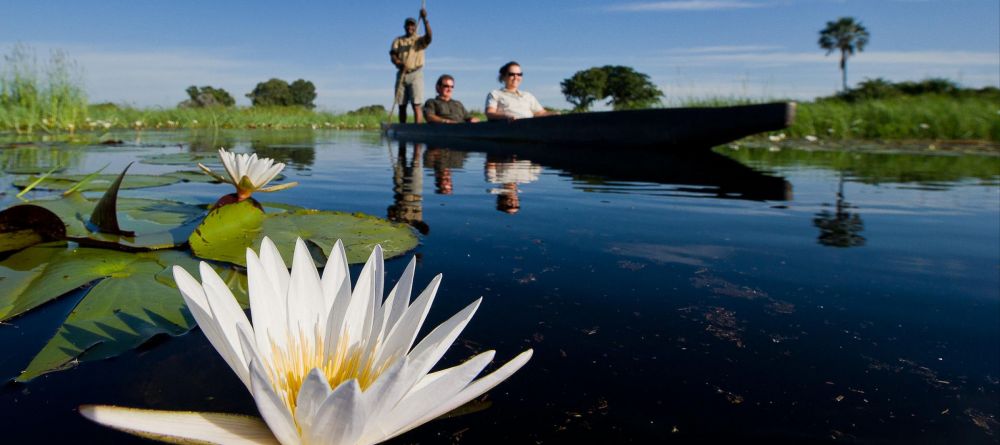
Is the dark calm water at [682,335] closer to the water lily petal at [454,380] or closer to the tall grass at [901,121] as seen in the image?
the water lily petal at [454,380]

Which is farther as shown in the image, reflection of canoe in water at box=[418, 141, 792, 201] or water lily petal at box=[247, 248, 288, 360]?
reflection of canoe in water at box=[418, 141, 792, 201]

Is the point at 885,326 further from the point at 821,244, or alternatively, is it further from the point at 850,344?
the point at 821,244

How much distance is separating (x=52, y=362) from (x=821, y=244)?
1941 mm

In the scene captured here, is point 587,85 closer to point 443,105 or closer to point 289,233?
point 443,105

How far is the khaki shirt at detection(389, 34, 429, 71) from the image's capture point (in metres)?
10.6

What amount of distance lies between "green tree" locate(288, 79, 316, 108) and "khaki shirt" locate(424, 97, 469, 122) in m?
57.1

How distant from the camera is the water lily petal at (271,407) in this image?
0.41m

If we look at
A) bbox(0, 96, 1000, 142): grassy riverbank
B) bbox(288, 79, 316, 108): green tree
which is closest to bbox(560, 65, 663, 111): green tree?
bbox(288, 79, 316, 108): green tree

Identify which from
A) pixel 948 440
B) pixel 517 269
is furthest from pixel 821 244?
pixel 948 440

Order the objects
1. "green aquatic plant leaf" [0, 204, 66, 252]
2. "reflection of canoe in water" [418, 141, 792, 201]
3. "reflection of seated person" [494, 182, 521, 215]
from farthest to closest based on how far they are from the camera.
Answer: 1. "reflection of canoe in water" [418, 141, 792, 201]
2. "reflection of seated person" [494, 182, 521, 215]
3. "green aquatic plant leaf" [0, 204, 66, 252]

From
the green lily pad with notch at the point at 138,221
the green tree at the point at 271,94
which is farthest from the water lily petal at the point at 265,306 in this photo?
the green tree at the point at 271,94

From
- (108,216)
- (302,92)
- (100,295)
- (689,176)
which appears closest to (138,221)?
(108,216)

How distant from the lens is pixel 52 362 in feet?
2.43

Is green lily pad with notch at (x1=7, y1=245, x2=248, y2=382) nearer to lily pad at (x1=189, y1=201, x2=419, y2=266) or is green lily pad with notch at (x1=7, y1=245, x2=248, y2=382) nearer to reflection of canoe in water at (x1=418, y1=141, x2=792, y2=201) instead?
lily pad at (x1=189, y1=201, x2=419, y2=266)
